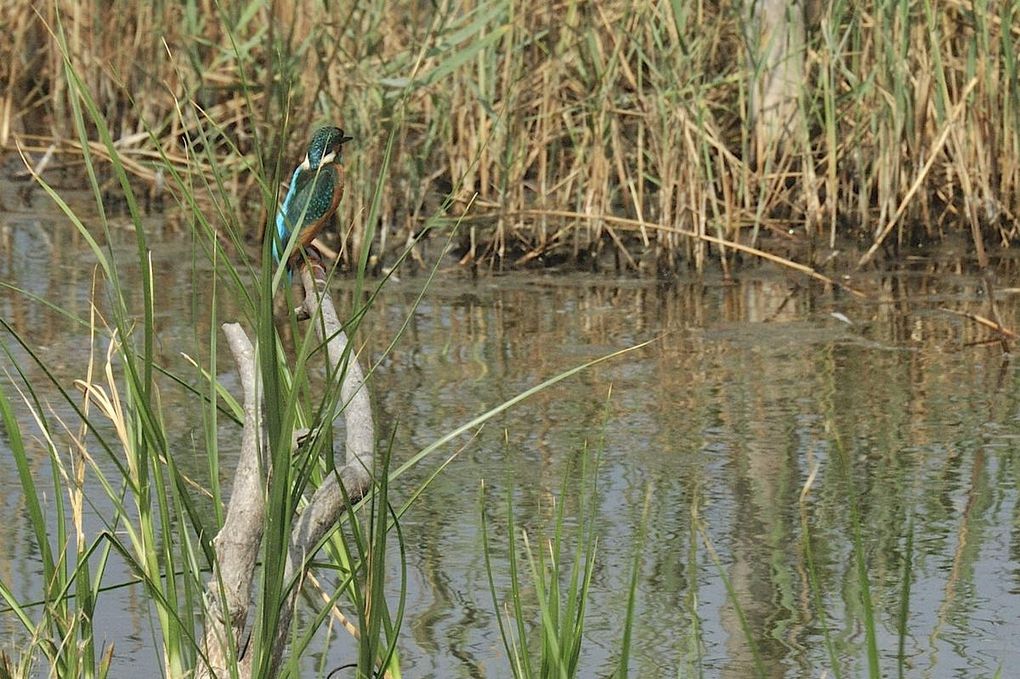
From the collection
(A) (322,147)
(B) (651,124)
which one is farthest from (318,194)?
(B) (651,124)

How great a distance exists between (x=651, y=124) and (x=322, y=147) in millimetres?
3150

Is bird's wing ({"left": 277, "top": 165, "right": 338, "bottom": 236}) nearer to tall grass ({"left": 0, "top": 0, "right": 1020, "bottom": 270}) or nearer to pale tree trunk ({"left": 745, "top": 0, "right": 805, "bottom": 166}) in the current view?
tall grass ({"left": 0, "top": 0, "right": 1020, "bottom": 270})

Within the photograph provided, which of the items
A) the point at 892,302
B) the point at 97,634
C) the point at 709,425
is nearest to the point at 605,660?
the point at 97,634

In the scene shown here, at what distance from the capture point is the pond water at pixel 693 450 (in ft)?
10.3

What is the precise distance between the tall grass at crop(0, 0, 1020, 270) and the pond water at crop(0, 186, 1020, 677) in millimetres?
255

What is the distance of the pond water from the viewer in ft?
10.3

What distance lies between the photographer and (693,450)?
172 inches

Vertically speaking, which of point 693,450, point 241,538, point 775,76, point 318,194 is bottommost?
point 693,450

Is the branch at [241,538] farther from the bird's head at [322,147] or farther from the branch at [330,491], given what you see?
the bird's head at [322,147]

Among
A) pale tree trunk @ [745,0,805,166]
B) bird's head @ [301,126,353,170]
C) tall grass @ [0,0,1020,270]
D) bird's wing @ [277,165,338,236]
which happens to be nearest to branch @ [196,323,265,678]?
bird's head @ [301,126,353,170]

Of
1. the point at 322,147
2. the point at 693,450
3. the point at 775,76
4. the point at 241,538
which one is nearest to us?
the point at 241,538

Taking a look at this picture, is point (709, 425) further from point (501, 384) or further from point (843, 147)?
point (843, 147)

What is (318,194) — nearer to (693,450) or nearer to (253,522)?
(253,522)

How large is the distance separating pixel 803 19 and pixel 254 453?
15.6 feet
